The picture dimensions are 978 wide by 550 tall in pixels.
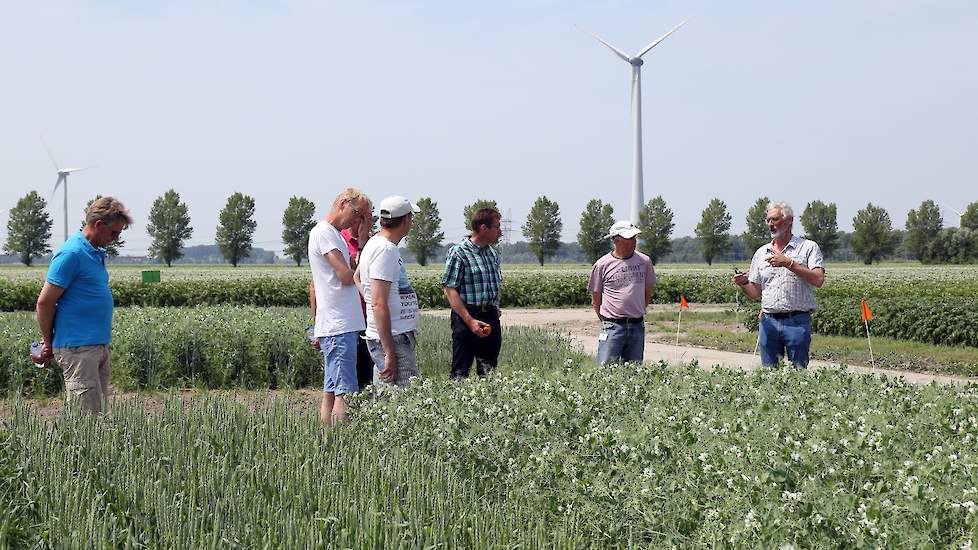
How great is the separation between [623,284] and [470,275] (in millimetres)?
1274

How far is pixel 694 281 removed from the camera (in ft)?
103

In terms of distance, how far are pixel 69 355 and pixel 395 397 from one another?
1926 millimetres

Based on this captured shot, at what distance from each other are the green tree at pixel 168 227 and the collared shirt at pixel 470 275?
257 feet

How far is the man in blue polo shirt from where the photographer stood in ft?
16.3

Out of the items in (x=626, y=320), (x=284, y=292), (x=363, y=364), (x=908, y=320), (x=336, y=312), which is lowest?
(x=908, y=320)

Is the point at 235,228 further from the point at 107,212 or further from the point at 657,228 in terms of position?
the point at 107,212

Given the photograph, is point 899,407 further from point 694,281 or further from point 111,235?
point 694,281

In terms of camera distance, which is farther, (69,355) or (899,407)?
(69,355)

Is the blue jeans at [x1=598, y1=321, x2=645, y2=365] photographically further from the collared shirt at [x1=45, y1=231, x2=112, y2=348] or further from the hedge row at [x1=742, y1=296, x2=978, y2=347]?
the hedge row at [x1=742, y1=296, x2=978, y2=347]

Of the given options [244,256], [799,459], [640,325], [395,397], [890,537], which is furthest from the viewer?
[244,256]

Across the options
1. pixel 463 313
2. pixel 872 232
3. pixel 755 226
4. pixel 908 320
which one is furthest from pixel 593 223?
pixel 463 313

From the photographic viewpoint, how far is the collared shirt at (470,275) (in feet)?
20.0

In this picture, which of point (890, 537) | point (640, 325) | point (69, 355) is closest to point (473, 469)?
point (890, 537)

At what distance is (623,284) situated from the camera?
21.9ft
